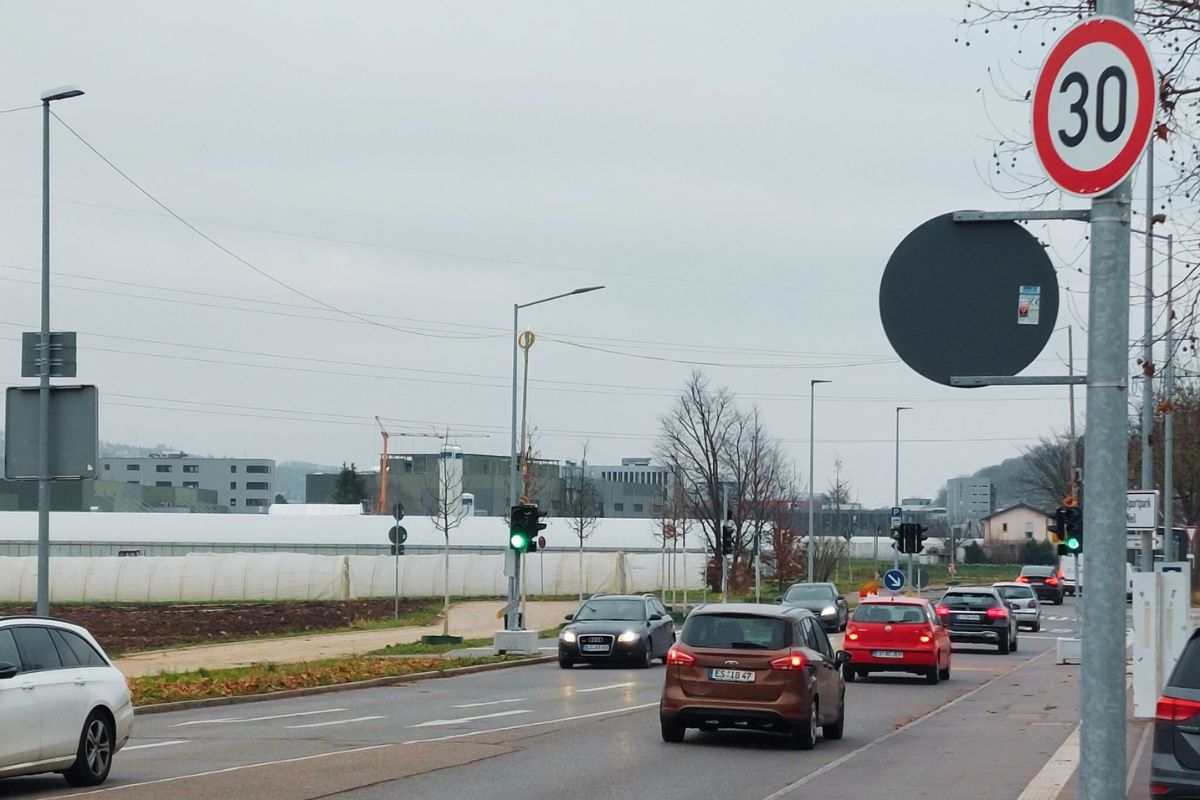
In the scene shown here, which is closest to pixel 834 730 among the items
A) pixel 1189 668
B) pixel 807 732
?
pixel 807 732

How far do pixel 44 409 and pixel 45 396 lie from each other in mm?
174

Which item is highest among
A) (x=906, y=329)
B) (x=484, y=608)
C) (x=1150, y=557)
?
(x=906, y=329)

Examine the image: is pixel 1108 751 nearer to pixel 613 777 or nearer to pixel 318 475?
pixel 613 777

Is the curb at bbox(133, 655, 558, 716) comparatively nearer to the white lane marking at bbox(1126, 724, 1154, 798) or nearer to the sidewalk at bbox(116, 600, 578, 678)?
the sidewalk at bbox(116, 600, 578, 678)

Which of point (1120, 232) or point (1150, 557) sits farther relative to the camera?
point (1150, 557)

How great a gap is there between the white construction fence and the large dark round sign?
58566 mm

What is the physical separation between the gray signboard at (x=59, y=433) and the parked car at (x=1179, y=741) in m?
14.4

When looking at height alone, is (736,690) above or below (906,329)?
below

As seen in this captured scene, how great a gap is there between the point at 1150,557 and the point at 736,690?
14910 mm

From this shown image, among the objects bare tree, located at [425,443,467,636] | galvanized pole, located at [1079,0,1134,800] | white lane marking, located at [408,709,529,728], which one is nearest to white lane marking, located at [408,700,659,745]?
white lane marking, located at [408,709,529,728]

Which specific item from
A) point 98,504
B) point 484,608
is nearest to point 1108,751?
point 484,608

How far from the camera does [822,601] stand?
165 feet

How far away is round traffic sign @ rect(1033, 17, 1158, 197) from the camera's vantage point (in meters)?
4.27

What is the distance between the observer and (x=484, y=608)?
65062 mm
